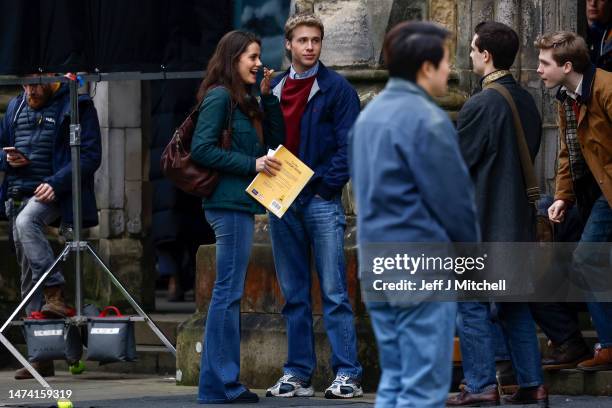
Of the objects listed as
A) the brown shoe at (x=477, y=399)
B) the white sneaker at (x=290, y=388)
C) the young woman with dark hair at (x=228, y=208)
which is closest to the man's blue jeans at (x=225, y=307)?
the young woman with dark hair at (x=228, y=208)

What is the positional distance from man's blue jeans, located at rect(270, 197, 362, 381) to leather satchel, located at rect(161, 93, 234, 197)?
1.83 ft

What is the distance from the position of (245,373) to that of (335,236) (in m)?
1.22

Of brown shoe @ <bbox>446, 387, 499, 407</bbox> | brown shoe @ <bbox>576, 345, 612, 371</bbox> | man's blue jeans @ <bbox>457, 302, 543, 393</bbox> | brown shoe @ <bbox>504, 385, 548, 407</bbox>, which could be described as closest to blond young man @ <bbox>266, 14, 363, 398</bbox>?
Answer: brown shoe @ <bbox>446, 387, 499, 407</bbox>

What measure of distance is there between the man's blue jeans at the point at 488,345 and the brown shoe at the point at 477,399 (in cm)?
2

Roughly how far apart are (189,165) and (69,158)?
2.41m

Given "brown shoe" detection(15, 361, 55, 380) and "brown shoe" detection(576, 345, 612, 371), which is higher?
"brown shoe" detection(576, 345, 612, 371)

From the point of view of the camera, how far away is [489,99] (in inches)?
329

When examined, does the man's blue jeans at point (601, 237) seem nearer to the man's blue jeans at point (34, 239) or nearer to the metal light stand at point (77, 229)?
the metal light stand at point (77, 229)

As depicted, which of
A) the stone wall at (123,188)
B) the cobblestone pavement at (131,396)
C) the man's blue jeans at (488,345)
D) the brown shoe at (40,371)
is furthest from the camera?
the stone wall at (123,188)

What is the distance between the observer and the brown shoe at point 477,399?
27.4 ft

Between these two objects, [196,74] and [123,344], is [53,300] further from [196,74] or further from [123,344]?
[196,74]

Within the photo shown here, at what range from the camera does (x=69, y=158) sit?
11.1 meters

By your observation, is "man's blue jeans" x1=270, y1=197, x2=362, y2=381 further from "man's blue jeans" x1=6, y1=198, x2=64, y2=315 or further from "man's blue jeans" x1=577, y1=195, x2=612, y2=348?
"man's blue jeans" x1=6, y1=198, x2=64, y2=315

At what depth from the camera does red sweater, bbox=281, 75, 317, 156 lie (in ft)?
30.3
